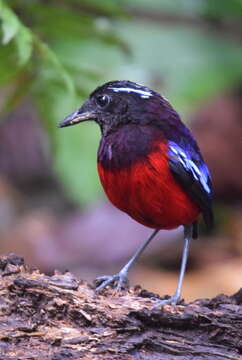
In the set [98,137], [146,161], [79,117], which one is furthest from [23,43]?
[98,137]

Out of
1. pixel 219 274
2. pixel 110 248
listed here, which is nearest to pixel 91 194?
pixel 110 248

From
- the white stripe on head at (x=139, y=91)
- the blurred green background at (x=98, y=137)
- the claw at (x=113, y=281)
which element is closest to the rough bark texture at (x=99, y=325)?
the claw at (x=113, y=281)

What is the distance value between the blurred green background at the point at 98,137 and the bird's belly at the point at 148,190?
7.96 ft

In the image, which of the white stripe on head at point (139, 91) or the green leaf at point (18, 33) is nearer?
the white stripe on head at point (139, 91)

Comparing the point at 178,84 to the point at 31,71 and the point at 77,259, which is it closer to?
the point at 77,259

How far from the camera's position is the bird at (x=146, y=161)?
17.4 feet

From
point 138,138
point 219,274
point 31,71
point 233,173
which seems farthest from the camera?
point 233,173

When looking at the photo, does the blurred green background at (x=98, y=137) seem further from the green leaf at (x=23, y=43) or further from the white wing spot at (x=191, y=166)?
the white wing spot at (x=191, y=166)

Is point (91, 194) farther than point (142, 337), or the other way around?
point (91, 194)

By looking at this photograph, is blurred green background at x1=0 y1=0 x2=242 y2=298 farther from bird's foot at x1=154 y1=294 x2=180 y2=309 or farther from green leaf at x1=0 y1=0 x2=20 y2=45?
bird's foot at x1=154 y1=294 x2=180 y2=309

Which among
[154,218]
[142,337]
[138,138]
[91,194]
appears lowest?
[142,337]

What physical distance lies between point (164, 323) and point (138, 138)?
1057 mm

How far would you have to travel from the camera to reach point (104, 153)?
539 cm

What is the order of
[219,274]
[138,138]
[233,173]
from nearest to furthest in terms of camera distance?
[138,138]
[219,274]
[233,173]
